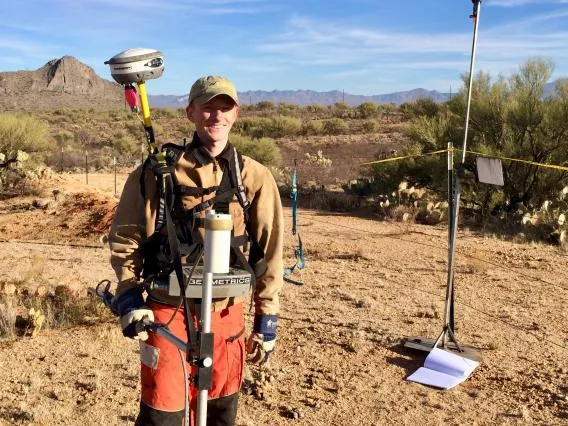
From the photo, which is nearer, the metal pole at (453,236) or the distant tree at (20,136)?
the metal pole at (453,236)

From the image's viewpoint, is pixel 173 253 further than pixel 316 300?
No

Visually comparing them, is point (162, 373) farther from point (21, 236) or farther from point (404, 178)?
point (404, 178)

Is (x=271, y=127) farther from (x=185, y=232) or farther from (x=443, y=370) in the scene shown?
(x=185, y=232)

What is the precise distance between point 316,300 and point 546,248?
4.57 meters

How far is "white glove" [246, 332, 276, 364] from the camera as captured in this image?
2.63m

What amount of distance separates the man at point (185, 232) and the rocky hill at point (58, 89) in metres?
59.5

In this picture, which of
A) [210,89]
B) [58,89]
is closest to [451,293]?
[210,89]

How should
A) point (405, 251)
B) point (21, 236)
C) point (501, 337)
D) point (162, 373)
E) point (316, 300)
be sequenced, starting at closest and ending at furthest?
1. point (162, 373)
2. point (501, 337)
3. point (316, 300)
4. point (405, 251)
5. point (21, 236)

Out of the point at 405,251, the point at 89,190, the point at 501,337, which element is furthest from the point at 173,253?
the point at 89,190

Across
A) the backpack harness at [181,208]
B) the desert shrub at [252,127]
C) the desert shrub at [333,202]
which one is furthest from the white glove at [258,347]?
the desert shrub at [252,127]

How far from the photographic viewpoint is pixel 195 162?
242cm

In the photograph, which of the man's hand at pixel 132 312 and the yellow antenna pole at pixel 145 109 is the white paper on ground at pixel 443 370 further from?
the yellow antenna pole at pixel 145 109

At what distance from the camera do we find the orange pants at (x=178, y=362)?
2.34 m

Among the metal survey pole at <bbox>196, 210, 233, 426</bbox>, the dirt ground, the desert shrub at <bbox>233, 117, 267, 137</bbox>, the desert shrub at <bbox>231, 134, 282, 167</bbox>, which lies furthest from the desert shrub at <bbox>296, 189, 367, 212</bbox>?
the desert shrub at <bbox>233, 117, 267, 137</bbox>
